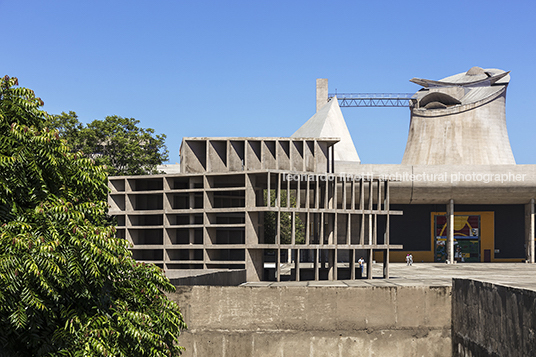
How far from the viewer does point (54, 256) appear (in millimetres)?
12891

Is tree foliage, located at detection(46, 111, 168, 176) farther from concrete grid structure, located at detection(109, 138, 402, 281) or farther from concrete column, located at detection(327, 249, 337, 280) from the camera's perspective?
concrete column, located at detection(327, 249, 337, 280)

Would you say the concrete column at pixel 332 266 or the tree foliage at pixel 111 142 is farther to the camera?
the tree foliage at pixel 111 142

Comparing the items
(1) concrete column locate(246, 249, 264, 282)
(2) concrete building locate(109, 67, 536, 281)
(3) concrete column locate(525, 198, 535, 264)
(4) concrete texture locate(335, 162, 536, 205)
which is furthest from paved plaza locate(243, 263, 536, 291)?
(3) concrete column locate(525, 198, 535, 264)

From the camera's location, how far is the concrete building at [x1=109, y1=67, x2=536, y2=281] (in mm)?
41406

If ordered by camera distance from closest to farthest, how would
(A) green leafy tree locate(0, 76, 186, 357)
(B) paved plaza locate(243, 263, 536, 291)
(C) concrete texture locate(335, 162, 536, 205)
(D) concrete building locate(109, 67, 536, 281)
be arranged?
(A) green leafy tree locate(0, 76, 186, 357), (B) paved plaza locate(243, 263, 536, 291), (D) concrete building locate(109, 67, 536, 281), (C) concrete texture locate(335, 162, 536, 205)

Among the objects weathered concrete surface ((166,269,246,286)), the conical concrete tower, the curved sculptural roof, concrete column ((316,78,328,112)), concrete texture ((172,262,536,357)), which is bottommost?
concrete texture ((172,262,536,357))

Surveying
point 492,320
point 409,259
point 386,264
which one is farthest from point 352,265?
point 492,320

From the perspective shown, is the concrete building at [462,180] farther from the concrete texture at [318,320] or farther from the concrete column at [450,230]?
the concrete texture at [318,320]

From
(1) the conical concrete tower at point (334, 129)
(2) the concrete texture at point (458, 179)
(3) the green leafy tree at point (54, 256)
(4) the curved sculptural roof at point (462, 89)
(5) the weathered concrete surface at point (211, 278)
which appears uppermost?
(4) the curved sculptural roof at point (462, 89)

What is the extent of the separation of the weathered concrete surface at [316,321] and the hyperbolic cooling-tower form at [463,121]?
56733mm

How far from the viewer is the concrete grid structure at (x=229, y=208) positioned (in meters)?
40.4

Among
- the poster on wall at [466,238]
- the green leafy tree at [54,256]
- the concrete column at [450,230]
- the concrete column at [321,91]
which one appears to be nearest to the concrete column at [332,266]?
the concrete column at [450,230]

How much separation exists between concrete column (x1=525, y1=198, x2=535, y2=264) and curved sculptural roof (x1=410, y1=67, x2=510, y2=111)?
19.8 meters

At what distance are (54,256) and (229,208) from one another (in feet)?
89.8
